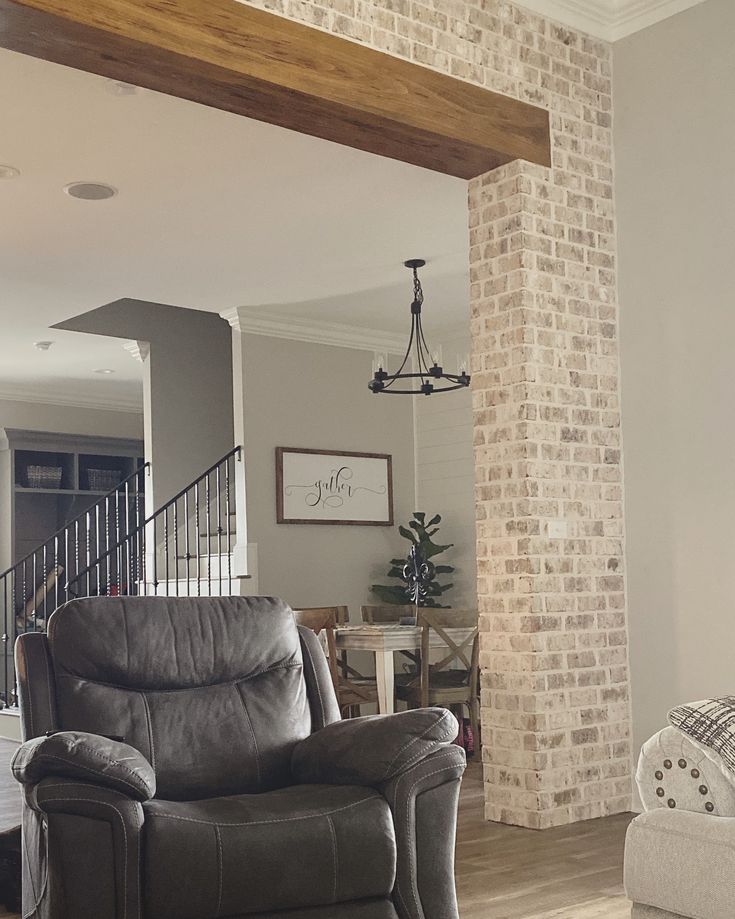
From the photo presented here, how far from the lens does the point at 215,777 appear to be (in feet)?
10.4

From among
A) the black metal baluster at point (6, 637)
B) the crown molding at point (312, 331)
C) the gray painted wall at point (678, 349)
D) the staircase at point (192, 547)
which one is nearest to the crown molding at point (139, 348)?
the staircase at point (192, 547)

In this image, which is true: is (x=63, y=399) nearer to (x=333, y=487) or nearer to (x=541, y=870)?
(x=333, y=487)

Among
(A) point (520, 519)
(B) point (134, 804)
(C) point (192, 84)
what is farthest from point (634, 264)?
(B) point (134, 804)

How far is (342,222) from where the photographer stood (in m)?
6.28

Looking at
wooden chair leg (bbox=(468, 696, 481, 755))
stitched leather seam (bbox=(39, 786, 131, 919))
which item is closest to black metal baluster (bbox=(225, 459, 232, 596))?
wooden chair leg (bbox=(468, 696, 481, 755))

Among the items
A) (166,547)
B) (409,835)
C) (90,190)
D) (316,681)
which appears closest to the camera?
(409,835)

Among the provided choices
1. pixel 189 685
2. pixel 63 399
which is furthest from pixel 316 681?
pixel 63 399

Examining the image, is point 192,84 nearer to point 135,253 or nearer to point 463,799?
point 135,253

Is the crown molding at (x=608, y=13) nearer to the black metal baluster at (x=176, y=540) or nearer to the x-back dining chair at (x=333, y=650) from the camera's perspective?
the x-back dining chair at (x=333, y=650)

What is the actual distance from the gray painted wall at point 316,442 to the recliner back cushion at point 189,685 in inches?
185

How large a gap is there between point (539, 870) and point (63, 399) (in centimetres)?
865

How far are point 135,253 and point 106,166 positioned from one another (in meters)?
1.43

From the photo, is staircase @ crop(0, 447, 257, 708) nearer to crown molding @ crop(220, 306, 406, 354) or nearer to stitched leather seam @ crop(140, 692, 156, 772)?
crown molding @ crop(220, 306, 406, 354)

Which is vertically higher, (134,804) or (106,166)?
(106,166)
